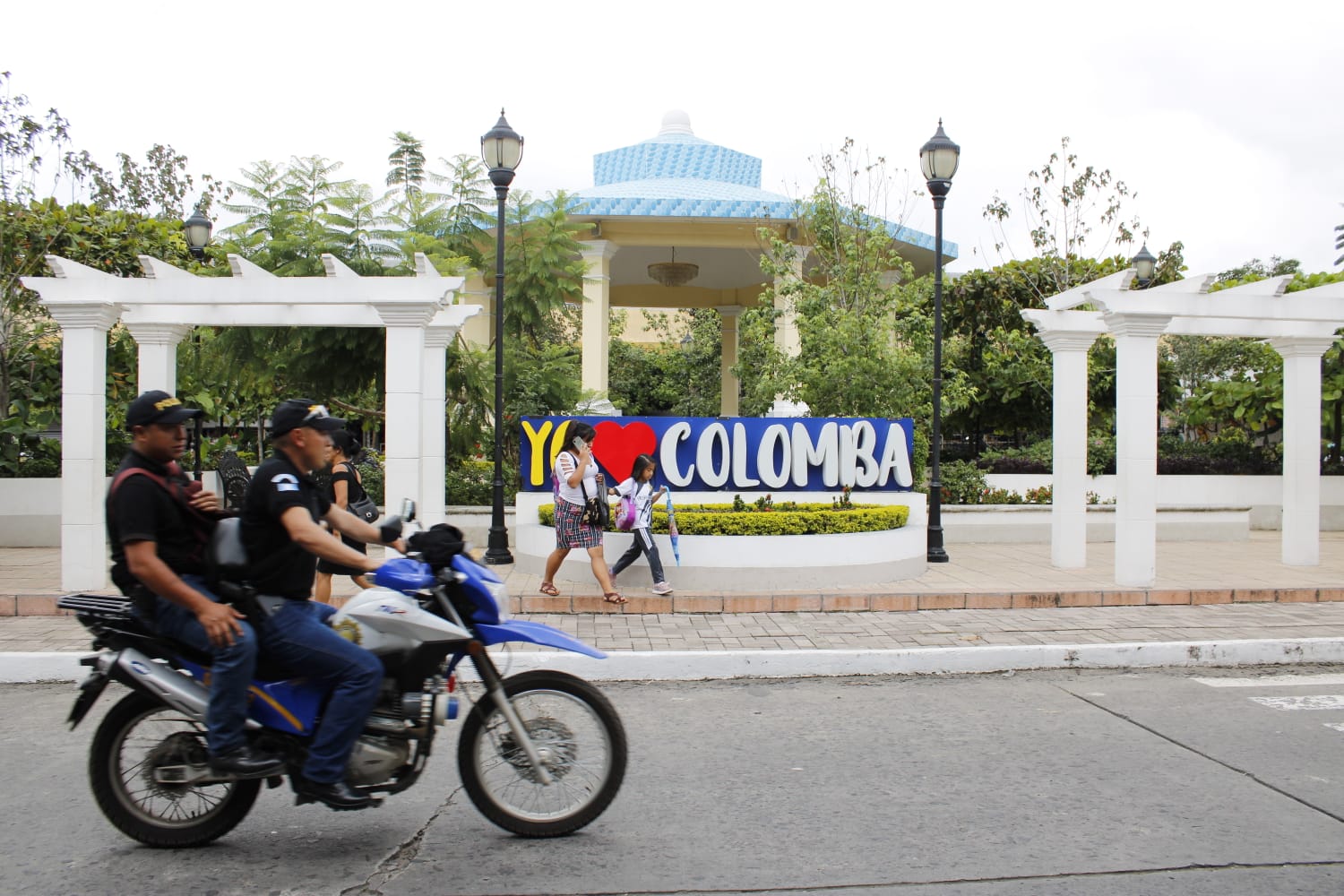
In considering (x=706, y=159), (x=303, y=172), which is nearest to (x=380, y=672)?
(x=303, y=172)

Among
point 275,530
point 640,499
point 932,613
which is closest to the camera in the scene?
point 275,530

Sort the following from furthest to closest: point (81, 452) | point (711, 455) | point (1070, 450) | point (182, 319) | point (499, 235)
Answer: point (1070, 450), point (711, 455), point (499, 235), point (182, 319), point (81, 452)

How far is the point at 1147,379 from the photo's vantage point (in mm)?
10672

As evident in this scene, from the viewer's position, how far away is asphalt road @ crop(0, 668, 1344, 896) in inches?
147

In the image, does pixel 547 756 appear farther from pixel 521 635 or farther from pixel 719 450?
pixel 719 450

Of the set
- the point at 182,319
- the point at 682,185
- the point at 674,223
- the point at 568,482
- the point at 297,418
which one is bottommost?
the point at 568,482

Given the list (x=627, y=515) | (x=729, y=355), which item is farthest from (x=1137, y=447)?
(x=729, y=355)

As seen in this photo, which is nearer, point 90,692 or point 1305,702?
point 90,692

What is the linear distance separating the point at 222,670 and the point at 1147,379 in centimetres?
971

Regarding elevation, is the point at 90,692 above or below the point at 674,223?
below

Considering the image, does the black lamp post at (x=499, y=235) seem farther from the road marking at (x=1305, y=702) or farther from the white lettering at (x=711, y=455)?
the road marking at (x=1305, y=702)

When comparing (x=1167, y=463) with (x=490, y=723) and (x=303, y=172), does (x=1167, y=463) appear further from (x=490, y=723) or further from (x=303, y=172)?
(x=490, y=723)

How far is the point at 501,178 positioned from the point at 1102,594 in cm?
778

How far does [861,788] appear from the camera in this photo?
15.6 feet
